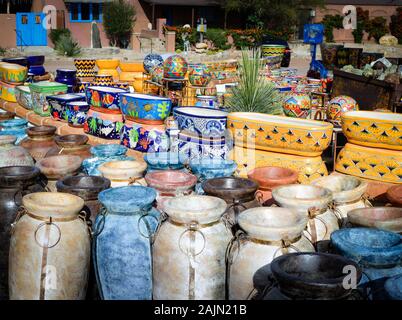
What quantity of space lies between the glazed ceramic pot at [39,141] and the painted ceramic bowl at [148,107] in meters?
0.74

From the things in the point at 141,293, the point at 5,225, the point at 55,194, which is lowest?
the point at 141,293

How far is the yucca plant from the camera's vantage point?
19.7ft

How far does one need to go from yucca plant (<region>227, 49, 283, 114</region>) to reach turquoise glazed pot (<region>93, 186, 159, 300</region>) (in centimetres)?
294

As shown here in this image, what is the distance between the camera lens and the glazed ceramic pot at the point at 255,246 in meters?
2.69

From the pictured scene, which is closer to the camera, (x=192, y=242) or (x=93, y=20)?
(x=192, y=242)

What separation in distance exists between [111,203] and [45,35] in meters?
24.3

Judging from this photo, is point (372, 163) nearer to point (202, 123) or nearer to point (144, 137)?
point (202, 123)

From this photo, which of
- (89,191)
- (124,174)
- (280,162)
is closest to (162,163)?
(124,174)

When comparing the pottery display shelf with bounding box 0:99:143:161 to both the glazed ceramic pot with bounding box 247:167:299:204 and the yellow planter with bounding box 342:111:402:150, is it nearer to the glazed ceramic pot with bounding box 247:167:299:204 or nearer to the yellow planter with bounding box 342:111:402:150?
the glazed ceramic pot with bounding box 247:167:299:204

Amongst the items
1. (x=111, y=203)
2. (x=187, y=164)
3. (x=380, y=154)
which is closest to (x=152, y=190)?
(x=111, y=203)

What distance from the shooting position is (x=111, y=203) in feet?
10.3

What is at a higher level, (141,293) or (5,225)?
(5,225)

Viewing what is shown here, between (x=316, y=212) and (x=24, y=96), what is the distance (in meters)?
5.23
